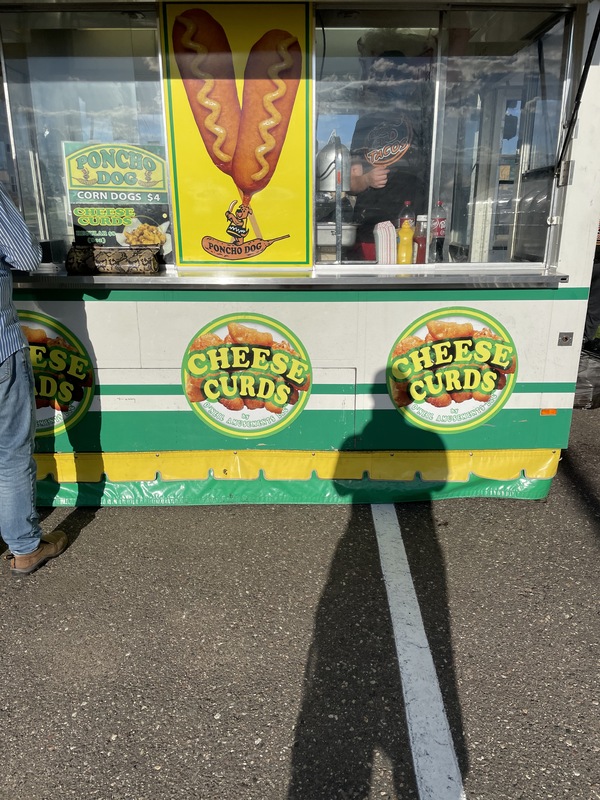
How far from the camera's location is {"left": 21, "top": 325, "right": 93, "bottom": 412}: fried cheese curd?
3.70 metres

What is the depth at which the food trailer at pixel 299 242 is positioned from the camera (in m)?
3.54

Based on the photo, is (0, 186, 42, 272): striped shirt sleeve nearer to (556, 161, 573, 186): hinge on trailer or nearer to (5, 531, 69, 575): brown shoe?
(5, 531, 69, 575): brown shoe

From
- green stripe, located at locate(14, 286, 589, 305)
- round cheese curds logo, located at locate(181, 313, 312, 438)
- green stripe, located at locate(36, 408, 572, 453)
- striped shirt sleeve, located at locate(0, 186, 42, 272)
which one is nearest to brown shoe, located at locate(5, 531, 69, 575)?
green stripe, located at locate(36, 408, 572, 453)

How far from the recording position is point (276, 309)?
144 inches

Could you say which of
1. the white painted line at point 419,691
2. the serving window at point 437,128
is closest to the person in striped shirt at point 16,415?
the serving window at point 437,128

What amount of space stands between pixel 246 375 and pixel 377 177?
1420 millimetres

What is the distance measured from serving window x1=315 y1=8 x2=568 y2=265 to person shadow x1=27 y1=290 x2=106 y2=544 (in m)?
1.65

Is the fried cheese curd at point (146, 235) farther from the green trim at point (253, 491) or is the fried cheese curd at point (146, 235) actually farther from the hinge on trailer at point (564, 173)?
the hinge on trailer at point (564, 173)

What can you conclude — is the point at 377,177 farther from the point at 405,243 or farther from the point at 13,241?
the point at 13,241

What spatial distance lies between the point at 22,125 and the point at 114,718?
325 cm

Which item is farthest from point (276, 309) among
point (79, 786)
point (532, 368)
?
point (79, 786)

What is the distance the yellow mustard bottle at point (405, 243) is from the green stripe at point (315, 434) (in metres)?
0.93

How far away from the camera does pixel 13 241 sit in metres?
2.92

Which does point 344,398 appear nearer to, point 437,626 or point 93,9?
point 437,626
